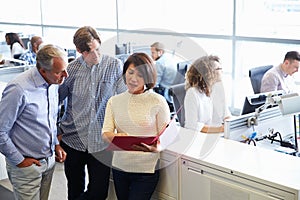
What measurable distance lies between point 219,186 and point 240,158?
6.5 inches

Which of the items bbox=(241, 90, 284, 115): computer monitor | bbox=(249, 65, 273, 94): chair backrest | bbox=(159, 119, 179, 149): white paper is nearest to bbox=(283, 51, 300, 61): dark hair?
bbox=(249, 65, 273, 94): chair backrest

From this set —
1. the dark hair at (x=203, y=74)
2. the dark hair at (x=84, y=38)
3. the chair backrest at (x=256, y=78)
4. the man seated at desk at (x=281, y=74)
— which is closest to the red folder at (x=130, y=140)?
the dark hair at (x=84, y=38)

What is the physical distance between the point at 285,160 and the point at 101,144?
1.05 m

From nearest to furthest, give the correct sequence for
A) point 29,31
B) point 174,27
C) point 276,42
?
point 276,42
point 174,27
point 29,31

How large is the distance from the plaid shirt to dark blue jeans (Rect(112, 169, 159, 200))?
282mm

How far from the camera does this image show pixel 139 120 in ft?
6.57

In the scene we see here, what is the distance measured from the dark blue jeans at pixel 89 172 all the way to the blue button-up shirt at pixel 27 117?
0.21 metres

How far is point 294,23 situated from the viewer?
516cm

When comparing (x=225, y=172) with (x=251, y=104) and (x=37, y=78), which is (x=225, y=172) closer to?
(x=251, y=104)

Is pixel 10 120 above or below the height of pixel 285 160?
above

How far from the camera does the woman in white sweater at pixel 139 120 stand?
2.00 m

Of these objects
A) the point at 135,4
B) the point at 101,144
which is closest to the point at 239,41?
the point at 135,4

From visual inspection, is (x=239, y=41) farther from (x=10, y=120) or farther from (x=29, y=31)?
(x=29, y=31)

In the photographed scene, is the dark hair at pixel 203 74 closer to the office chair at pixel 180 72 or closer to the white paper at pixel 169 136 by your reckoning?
the white paper at pixel 169 136
